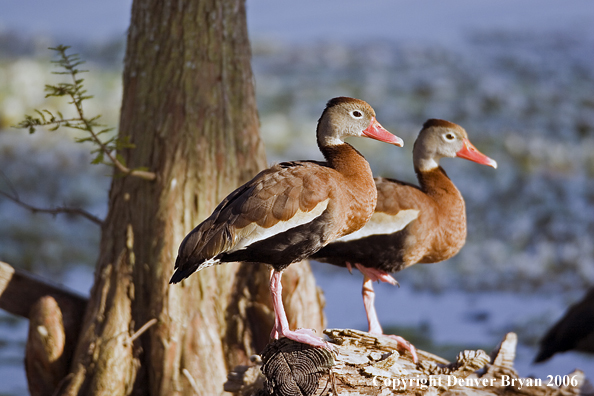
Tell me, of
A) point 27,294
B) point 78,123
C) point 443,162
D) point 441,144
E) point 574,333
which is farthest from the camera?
point 443,162

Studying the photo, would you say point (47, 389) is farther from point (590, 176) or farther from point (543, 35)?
point (543, 35)

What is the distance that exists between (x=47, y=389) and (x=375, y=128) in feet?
8.42

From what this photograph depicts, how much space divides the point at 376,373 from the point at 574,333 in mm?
1500

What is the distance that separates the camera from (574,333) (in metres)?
3.54

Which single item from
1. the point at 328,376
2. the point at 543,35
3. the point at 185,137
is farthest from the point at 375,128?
the point at 543,35

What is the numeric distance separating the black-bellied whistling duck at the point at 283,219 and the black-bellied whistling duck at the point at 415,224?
51 centimetres

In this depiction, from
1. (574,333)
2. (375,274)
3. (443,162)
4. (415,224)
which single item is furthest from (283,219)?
(443,162)

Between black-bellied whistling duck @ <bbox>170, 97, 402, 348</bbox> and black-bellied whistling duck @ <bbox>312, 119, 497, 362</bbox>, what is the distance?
0.51 m

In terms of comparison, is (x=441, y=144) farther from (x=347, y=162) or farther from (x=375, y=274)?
(x=347, y=162)

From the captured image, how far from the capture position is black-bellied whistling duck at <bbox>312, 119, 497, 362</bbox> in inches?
124

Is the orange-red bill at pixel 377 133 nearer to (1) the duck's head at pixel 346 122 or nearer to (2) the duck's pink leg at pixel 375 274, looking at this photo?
A: (1) the duck's head at pixel 346 122

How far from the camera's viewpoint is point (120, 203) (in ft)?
12.3

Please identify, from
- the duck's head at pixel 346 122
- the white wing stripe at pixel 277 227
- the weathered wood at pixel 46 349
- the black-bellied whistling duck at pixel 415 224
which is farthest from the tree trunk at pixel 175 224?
the white wing stripe at pixel 277 227

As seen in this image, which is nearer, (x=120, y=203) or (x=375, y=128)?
(x=375, y=128)
